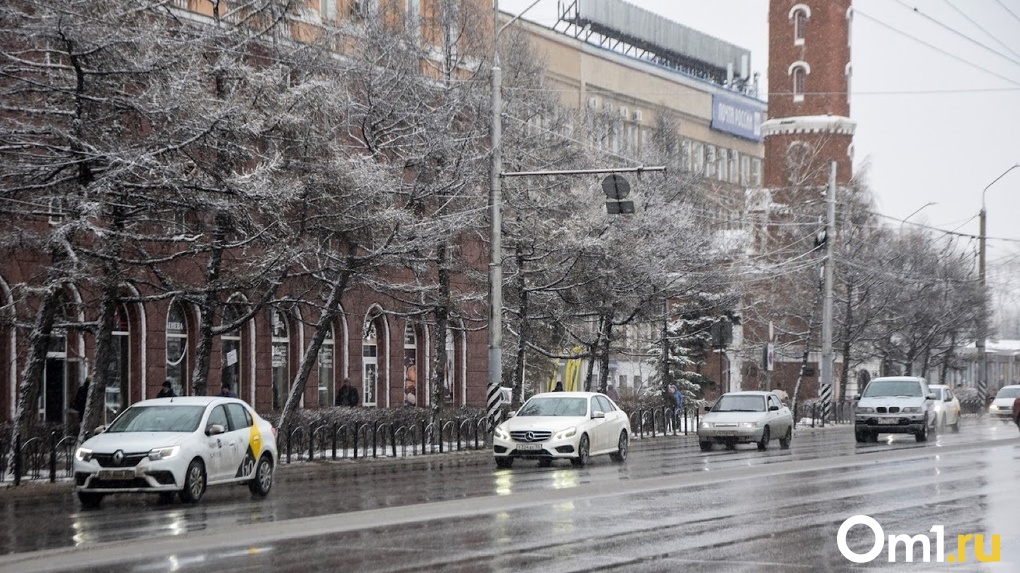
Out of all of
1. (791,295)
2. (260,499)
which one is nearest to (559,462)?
(260,499)

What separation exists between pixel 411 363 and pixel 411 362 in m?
0.03

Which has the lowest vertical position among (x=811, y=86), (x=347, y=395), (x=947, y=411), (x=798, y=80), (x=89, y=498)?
(x=947, y=411)

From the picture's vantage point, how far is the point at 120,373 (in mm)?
39531

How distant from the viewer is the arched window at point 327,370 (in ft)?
154

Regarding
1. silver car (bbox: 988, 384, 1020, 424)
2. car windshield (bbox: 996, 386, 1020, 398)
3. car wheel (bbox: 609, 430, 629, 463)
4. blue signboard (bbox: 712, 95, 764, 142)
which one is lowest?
silver car (bbox: 988, 384, 1020, 424)

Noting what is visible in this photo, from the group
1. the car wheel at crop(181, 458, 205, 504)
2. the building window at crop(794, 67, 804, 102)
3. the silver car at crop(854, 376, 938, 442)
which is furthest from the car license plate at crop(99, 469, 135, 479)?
the building window at crop(794, 67, 804, 102)

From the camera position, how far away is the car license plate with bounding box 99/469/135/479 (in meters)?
20.5

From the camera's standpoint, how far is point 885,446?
3994cm

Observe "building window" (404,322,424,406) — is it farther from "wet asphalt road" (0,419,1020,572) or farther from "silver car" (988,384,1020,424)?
"silver car" (988,384,1020,424)

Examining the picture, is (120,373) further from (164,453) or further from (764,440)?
(164,453)

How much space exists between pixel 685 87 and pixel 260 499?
74304 millimetres

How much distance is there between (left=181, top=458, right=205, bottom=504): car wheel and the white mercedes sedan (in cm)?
923

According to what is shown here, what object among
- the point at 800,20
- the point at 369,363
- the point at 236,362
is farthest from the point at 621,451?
the point at 800,20

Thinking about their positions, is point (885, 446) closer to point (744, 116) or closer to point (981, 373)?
point (981, 373)
